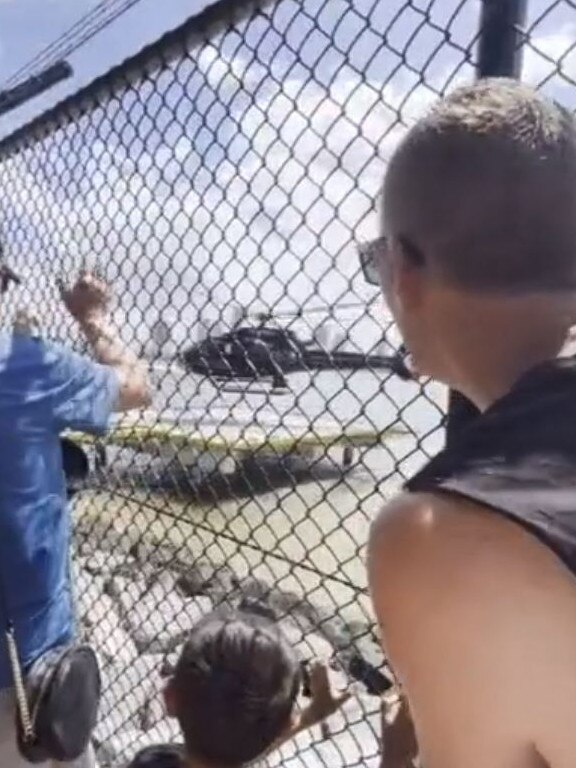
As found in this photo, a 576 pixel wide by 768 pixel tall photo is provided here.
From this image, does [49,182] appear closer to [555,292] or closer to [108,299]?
[108,299]

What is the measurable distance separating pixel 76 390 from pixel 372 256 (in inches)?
57.0

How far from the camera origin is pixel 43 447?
2.70m

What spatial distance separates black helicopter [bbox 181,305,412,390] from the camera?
2285mm

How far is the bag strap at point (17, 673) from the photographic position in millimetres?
2684

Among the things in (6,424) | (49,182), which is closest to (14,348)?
(6,424)

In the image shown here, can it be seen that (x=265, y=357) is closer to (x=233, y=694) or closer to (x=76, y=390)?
(x=76, y=390)

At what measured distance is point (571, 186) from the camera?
1.13 metres

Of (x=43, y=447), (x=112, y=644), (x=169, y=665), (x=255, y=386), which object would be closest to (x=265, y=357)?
(x=255, y=386)

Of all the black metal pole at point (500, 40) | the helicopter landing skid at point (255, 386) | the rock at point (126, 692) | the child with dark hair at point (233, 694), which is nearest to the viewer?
the black metal pole at point (500, 40)

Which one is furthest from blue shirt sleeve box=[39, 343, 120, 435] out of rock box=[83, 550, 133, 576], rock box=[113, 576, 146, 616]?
rock box=[83, 550, 133, 576]

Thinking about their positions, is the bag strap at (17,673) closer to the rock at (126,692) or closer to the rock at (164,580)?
the rock at (126,692)

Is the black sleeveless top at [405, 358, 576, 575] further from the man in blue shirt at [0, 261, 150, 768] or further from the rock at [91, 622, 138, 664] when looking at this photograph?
the rock at [91, 622, 138, 664]

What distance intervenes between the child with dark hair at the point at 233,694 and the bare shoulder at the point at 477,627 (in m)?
0.82

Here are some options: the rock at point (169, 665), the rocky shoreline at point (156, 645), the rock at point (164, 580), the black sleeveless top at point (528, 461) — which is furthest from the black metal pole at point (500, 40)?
the rock at point (164, 580)
